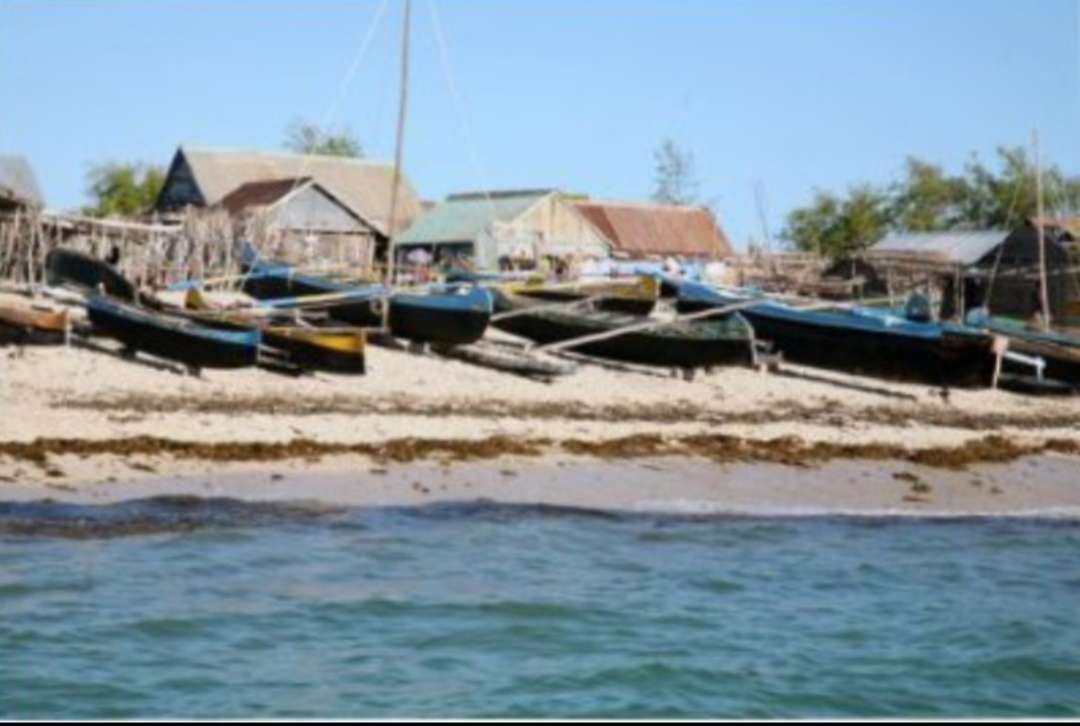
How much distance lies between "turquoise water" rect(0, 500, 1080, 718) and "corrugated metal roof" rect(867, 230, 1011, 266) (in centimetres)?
2871

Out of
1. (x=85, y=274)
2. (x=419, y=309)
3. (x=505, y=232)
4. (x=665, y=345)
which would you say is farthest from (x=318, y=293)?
(x=505, y=232)

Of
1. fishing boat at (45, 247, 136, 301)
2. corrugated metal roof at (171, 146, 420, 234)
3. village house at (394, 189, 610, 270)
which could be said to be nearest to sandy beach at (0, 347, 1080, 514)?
fishing boat at (45, 247, 136, 301)

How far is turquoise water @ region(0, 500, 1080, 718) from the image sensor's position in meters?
8.52

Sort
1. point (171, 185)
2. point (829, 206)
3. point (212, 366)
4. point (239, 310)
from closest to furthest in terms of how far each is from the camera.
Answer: point (212, 366) < point (239, 310) < point (171, 185) < point (829, 206)

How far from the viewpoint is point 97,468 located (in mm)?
13562

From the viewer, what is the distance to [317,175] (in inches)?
1902

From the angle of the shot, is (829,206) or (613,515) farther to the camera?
(829,206)

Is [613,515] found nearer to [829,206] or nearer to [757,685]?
[757,685]

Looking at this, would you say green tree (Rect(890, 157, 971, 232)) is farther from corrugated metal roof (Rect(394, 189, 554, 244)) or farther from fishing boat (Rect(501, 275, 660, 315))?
fishing boat (Rect(501, 275, 660, 315))

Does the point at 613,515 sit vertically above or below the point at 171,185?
below

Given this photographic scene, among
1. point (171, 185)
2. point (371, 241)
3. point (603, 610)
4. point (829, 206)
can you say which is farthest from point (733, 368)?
point (829, 206)

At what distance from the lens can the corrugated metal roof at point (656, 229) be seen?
49.2m

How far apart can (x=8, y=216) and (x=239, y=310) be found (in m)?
8.28

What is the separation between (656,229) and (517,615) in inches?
1612
